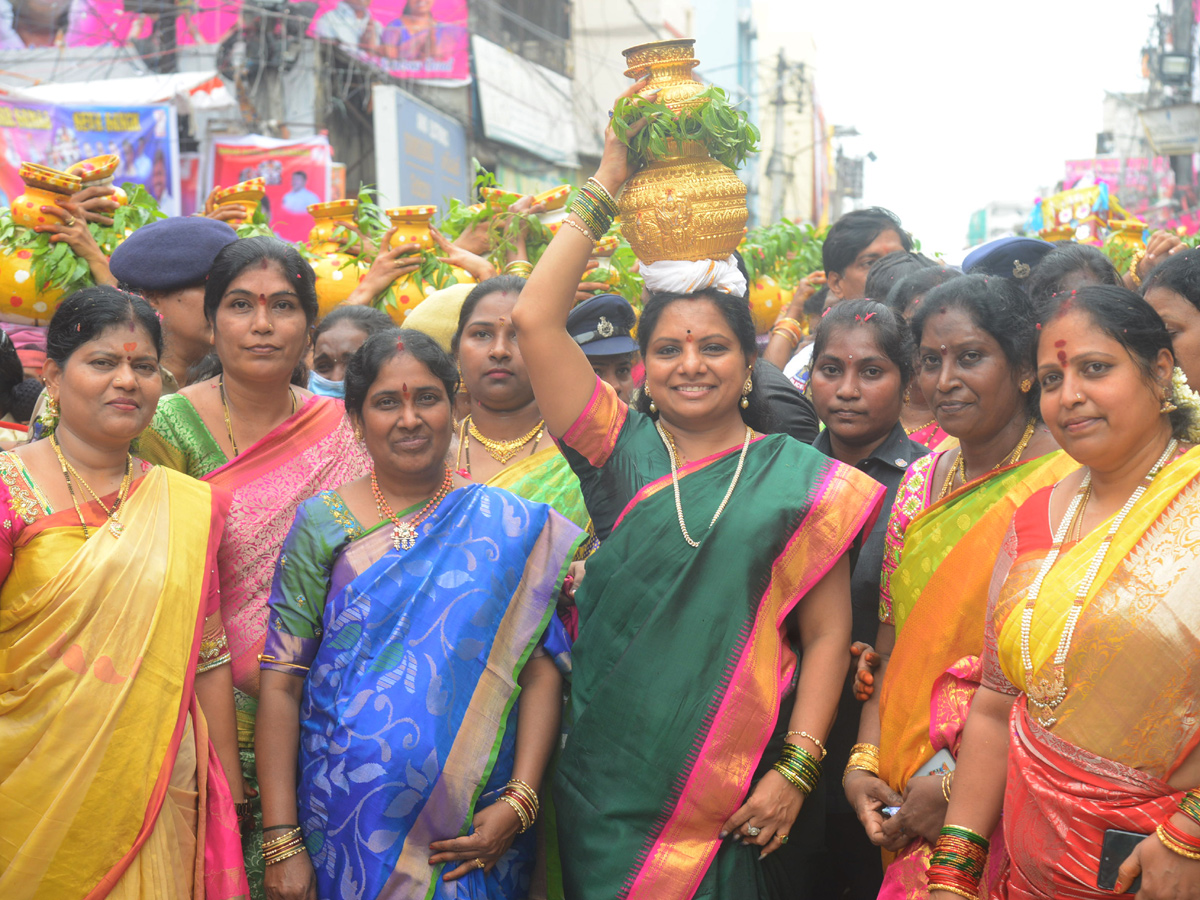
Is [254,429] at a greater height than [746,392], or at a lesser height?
lesser

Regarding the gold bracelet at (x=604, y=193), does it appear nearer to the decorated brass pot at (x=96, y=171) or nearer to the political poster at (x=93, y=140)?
the decorated brass pot at (x=96, y=171)

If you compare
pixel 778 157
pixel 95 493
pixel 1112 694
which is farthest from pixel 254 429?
pixel 778 157

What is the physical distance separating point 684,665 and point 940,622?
66cm

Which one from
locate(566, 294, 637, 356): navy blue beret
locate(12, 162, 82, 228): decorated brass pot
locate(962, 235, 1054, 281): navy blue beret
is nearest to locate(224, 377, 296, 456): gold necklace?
locate(566, 294, 637, 356): navy blue beret

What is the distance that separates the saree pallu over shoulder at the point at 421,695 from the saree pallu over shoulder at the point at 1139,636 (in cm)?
134

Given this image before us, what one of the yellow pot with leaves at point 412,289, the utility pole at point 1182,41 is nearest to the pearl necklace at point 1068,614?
the yellow pot with leaves at point 412,289

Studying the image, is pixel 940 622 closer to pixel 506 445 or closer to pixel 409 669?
pixel 409 669

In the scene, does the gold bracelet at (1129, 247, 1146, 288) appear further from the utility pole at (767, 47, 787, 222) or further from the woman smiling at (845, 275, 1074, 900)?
the utility pole at (767, 47, 787, 222)

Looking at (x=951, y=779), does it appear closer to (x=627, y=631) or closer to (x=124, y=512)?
(x=627, y=631)

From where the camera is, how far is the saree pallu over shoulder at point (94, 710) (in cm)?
255

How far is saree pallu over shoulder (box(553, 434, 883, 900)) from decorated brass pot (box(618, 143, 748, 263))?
62cm

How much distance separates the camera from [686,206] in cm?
283

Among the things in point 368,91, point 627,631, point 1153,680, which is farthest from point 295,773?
point 368,91

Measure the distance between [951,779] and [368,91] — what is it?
1491cm
